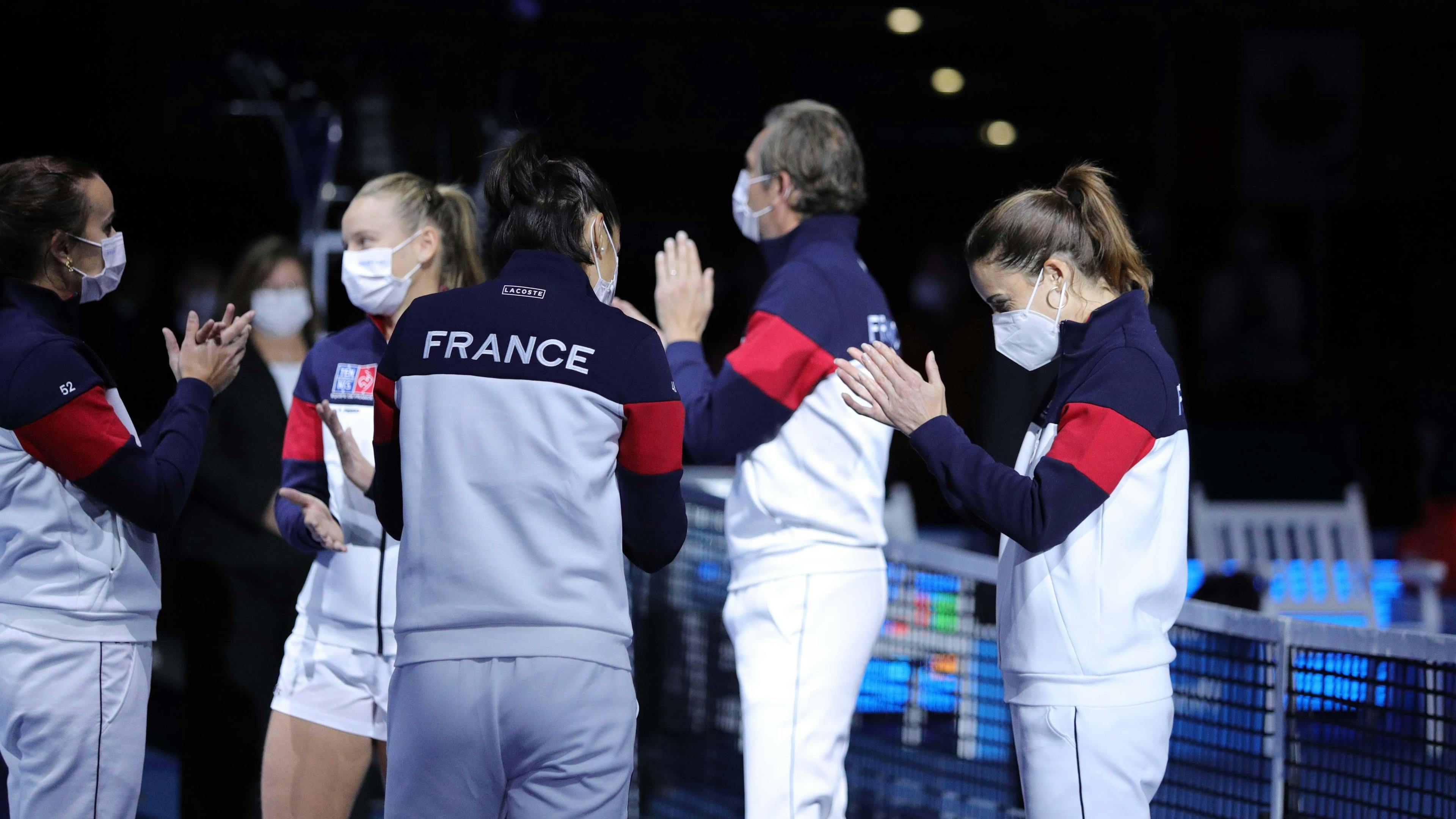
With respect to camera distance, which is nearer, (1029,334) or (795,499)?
(1029,334)

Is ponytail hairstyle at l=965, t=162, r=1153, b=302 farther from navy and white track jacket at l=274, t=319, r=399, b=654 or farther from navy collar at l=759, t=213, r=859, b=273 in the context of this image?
A: navy and white track jacket at l=274, t=319, r=399, b=654

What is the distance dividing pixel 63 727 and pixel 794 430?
62.9 inches

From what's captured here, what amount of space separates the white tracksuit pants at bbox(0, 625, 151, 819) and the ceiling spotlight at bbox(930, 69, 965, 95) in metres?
11.3

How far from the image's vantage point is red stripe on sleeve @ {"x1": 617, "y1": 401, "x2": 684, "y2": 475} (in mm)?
2156

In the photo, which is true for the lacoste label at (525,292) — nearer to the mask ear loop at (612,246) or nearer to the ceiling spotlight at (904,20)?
the mask ear loop at (612,246)

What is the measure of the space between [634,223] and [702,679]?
335 inches

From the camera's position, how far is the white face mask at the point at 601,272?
88.9 inches

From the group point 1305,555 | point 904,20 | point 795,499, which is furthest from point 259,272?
→ point 904,20

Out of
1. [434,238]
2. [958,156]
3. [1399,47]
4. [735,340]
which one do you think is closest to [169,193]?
[735,340]

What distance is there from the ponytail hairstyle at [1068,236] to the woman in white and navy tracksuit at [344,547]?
1122mm

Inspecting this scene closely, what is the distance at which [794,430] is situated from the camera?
10.3ft

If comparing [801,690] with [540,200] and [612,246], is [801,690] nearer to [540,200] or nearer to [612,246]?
[612,246]

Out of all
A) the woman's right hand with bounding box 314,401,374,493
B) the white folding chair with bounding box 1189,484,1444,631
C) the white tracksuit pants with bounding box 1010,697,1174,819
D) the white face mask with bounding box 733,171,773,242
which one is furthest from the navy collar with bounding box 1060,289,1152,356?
the white folding chair with bounding box 1189,484,1444,631

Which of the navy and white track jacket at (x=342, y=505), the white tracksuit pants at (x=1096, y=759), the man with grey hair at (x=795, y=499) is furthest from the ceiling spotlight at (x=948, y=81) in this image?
the white tracksuit pants at (x=1096, y=759)
